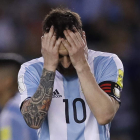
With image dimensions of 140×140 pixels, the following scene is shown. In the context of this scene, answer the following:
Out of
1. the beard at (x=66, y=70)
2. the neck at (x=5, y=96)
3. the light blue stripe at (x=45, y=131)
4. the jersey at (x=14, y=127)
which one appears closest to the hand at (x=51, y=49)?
the beard at (x=66, y=70)

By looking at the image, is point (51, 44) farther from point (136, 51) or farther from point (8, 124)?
point (136, 51)

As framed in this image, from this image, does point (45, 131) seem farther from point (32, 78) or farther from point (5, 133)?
point (5, 133)

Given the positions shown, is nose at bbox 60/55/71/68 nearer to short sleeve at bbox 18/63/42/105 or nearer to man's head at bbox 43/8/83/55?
man's head at bbox 43/8/83/55

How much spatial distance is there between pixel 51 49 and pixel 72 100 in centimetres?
37

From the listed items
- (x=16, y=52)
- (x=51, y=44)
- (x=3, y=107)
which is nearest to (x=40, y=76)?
(x=51, y=44)

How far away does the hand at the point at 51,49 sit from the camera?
2.02 metres

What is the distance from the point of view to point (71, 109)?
217cm

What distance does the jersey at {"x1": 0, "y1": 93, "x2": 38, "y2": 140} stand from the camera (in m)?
2.77

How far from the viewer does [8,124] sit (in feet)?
9.21

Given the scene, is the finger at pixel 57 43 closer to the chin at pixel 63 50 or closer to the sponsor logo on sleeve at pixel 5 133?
the chin at pixel 63 50

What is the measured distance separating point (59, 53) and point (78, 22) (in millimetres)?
255

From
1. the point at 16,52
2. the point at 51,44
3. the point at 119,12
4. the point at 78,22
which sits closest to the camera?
the point at 51,44

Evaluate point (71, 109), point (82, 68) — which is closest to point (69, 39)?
point (82, 68)

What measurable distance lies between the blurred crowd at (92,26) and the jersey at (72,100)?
2.17 meters
